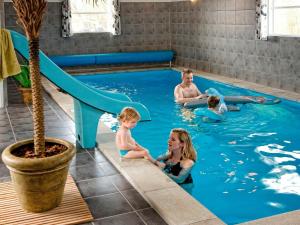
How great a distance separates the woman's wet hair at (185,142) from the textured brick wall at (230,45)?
4594mm

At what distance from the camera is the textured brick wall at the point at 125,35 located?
1163 cm

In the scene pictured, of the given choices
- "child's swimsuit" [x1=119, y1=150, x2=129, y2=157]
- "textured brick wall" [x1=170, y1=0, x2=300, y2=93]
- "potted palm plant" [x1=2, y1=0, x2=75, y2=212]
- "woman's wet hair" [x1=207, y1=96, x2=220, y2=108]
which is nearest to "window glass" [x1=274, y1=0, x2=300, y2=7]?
"textured brick wall" [x1=170, y1=0, x2=300, y2=93]

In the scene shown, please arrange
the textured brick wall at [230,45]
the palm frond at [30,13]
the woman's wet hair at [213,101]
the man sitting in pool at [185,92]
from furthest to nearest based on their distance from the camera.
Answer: the textured brick wall at [230,45]
the man sitting in pool at [185,92]
the woman's wet hair at [213,101]
the palm frond at [30,13]

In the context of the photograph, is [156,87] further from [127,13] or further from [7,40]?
[7,40]

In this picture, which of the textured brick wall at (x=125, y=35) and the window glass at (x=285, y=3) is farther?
the textured brick wall at (x=125, y=35)

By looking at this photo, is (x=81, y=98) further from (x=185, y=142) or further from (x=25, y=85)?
(x=25, y=85)

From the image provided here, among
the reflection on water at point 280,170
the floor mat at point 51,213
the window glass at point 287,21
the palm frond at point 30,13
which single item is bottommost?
the reflection on water at point 280,170

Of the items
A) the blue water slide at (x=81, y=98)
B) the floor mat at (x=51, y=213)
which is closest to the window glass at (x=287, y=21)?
the blue water slide at (x=81, y=98)

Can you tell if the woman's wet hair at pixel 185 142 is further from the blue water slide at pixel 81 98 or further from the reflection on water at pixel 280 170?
the blue water slide at pixel 81 98

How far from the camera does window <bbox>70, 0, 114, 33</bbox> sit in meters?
12.0

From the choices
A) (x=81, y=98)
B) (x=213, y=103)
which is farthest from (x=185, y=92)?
(x=81, y=98)

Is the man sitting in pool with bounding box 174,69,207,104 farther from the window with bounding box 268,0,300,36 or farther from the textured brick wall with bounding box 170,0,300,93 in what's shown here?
the window with bounding box 268,0,300,36

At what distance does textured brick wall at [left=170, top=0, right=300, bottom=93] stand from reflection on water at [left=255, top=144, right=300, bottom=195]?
10.3 feet

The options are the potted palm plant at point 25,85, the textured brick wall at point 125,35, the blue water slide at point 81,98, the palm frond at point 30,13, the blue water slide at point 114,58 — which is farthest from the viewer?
the textured brick wall at point 125,35
